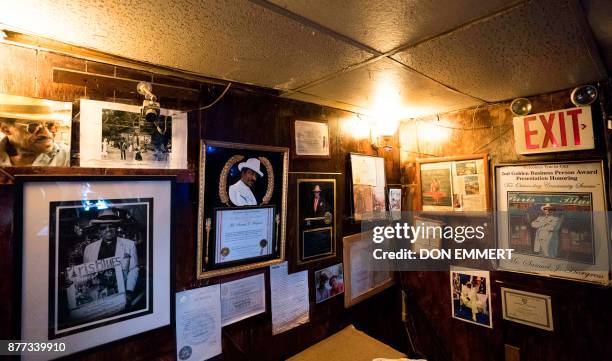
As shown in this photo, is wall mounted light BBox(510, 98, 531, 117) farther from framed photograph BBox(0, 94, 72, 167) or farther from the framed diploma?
framed photograph BBox(0, 94, 72, 167)

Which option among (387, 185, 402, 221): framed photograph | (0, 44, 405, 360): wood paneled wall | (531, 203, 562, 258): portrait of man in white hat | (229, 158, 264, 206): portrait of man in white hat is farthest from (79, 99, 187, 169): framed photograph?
(531, 203, 562, 258): portrait of man in white hat

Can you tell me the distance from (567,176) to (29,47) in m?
2.92

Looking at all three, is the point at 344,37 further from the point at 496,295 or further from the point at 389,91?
the point at 496,295

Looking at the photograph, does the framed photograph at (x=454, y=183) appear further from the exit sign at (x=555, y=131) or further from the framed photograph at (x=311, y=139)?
the framed photograph at (x=311, y=139)

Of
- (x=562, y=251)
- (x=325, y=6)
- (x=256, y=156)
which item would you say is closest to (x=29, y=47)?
(x=256, y=156)

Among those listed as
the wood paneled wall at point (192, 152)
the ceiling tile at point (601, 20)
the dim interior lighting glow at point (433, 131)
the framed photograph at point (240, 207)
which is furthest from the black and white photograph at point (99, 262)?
the dim interior lighting glow at point (433, 131)

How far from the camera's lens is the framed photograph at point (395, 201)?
2.58 meters

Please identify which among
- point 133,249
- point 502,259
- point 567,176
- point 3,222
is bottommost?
point 502,259

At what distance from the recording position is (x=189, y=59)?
123 centimetres

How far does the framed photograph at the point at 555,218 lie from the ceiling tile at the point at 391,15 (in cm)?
149

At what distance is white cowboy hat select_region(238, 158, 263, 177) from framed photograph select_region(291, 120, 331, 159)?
304 millimetres

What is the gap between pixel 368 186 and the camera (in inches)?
92.9

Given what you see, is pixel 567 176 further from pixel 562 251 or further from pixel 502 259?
pixel 502 259

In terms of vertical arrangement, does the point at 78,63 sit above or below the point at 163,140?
above
